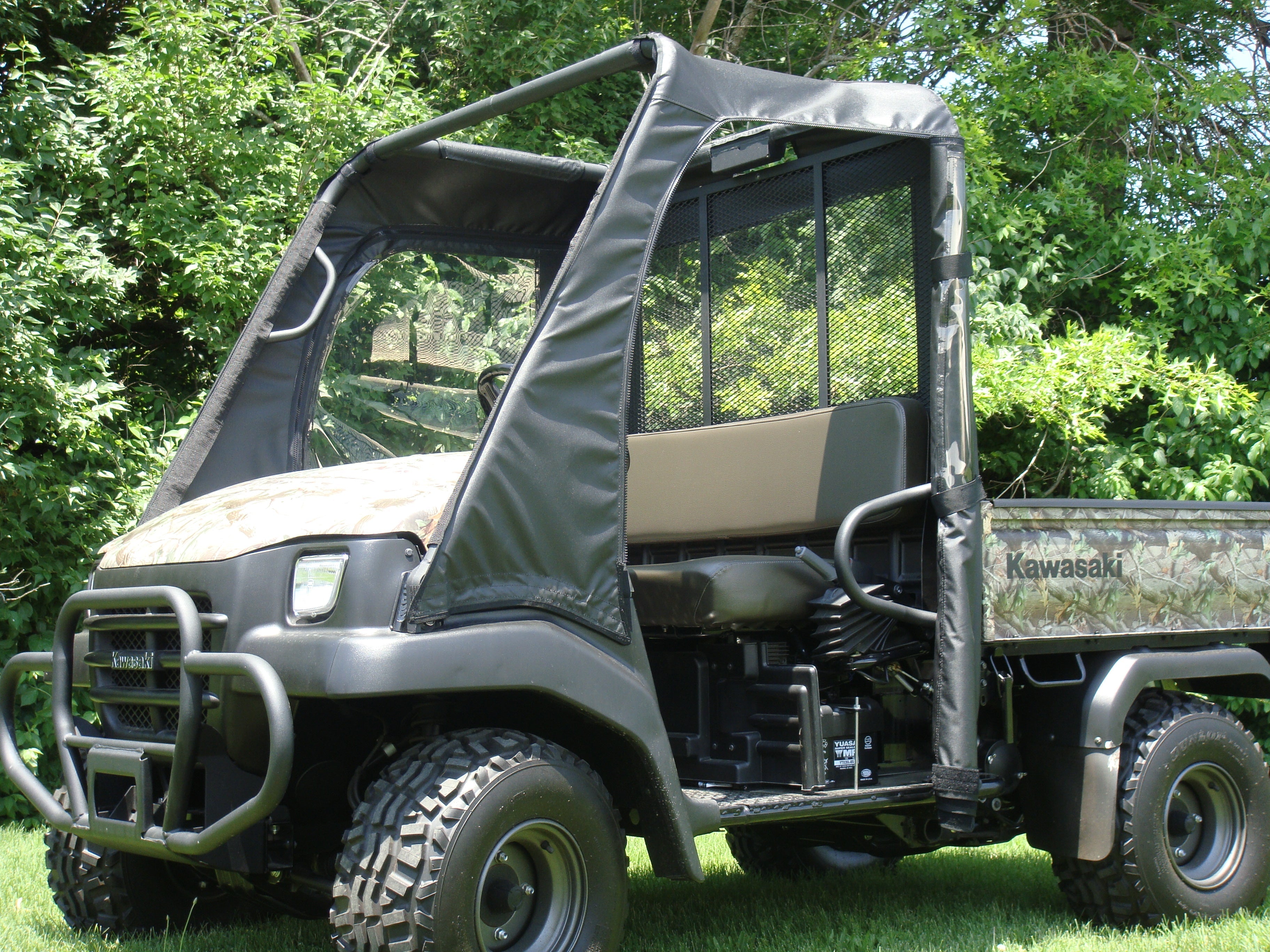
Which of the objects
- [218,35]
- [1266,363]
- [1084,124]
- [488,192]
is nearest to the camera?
[488,192]

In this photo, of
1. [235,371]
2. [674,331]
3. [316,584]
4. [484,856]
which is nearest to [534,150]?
[674,331]

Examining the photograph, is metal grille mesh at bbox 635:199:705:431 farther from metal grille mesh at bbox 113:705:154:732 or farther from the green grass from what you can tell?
metal grille mesh at bbox 113:705:154:732

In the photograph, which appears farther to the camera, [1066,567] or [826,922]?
[826,922]

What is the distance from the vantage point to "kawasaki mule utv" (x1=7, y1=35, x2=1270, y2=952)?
2.89 meters

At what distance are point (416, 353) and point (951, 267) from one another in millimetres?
1928

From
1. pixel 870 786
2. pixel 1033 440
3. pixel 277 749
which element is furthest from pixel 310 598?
pixel 1033 440

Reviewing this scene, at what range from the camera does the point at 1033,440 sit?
30.0 feet

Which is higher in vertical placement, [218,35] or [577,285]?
[218,35]

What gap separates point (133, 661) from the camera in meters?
3.22

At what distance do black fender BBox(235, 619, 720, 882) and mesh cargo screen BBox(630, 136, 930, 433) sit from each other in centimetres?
167

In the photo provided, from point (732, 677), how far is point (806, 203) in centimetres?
178

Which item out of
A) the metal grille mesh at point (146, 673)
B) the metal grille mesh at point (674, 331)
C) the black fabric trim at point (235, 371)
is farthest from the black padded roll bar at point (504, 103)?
the metal grille mesh at point (146, 673)

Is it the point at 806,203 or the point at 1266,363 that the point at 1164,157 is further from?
the point at 806,203

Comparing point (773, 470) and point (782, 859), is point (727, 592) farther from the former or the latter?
point (782, 859)
